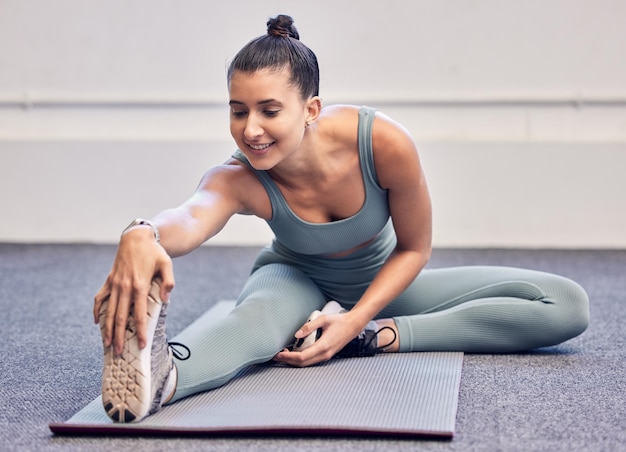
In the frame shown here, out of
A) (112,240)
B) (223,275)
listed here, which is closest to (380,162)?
(223,275)

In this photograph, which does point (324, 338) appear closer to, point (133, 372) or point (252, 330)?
point (252, 330)

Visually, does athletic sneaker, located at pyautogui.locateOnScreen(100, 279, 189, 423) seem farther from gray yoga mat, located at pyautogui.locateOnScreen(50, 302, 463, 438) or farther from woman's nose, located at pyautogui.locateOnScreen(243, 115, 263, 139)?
woman's nose, located at pyautogui.locateOnScreen(243, 115, 263, 139)

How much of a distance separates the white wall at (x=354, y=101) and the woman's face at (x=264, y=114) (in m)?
2.24

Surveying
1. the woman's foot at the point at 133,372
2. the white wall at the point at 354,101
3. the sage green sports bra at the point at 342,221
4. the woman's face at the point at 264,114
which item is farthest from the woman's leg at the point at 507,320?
the white wall at the point at 354,101

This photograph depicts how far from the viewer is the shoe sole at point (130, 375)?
1.37 m

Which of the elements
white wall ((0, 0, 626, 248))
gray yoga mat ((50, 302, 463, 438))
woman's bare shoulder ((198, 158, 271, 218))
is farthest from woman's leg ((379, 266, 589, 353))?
white wall ((0, 0, 626, 248))

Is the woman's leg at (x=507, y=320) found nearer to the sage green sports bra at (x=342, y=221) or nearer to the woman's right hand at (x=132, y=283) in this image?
the sage green sports bra at (x=342, y=221)

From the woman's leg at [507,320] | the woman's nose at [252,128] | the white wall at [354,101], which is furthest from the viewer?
the white wall at [354,101]

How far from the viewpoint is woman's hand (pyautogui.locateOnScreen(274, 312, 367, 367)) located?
1731 millimetres

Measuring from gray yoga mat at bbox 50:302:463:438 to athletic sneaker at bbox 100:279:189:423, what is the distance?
1.1 inches

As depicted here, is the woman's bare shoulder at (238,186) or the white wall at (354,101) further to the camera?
the white wall at (354,101)

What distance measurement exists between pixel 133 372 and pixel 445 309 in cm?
91

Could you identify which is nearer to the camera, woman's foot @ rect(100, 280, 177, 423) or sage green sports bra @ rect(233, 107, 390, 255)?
woman's foot @ rect(100, 280, 177, 423)

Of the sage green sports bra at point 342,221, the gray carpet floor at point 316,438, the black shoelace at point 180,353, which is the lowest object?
the gray carpet floor at point 316,438
